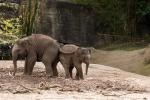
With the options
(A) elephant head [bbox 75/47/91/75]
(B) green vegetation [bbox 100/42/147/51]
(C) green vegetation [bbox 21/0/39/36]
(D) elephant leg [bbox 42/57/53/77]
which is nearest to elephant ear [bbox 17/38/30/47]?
(D) elephant leg [bbox 42/57/53/77]

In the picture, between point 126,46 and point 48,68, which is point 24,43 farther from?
point 126,46

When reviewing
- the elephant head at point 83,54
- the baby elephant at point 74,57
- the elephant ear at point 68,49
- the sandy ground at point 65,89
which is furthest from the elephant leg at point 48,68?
the elephant head at point 83,54

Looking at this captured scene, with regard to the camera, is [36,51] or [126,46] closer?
[36,51]

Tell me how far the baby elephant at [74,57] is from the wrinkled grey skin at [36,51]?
25 centimetres

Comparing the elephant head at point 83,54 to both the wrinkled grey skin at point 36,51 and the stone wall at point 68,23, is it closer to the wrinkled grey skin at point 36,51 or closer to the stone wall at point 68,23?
the wrinkled grey skin at point 36,51

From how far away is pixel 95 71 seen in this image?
Result: 16.3m

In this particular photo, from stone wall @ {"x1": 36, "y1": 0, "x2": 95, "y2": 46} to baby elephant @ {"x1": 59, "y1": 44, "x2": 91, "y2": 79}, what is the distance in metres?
14.1

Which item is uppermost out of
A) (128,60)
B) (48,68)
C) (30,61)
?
(30,61)

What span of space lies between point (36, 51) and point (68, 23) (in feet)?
50.1

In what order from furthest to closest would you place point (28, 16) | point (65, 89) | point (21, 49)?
point (28, 16) < point (21, 49) < point (65, 89)

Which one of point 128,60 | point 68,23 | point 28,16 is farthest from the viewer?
point 68,23

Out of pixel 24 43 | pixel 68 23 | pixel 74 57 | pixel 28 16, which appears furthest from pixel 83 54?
pixel 68 23

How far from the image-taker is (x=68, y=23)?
28.8 meters

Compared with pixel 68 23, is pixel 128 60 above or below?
above
